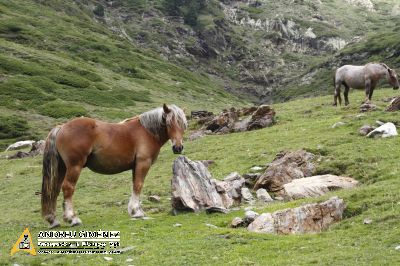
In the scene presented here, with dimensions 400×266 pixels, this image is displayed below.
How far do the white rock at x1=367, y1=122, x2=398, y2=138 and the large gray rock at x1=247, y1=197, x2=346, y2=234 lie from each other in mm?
13213

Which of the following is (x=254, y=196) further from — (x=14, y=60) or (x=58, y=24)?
(x=58, y=24)

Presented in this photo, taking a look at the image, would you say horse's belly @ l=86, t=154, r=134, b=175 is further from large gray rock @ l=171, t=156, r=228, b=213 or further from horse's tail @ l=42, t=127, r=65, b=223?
large gray rock @ l=171, t=156, r=228, b=213

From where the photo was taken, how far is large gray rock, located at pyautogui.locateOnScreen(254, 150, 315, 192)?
21516mm

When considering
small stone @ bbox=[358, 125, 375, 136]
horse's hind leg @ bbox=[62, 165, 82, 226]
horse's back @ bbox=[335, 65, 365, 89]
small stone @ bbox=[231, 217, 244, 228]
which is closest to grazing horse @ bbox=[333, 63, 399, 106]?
horse's back @ bbox=[335, 65, 365, 89]

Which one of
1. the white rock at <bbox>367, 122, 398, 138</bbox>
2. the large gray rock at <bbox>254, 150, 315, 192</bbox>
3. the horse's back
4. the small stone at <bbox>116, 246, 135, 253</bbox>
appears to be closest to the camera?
the small stone at <bbox>116, 246, 135, 253</bbox>

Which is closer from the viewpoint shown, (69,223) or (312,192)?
(69,223)

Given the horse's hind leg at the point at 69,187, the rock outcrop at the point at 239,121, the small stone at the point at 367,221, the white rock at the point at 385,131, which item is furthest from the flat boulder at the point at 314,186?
the rock outcrop at the point at 239,121

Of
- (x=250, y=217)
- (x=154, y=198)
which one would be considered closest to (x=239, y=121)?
(x=154, y=198)

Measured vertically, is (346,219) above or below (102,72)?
above

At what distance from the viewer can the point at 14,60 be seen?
104 meters

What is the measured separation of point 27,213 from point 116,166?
7.49 m

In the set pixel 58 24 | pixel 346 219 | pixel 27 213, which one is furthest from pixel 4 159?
pixel 58 24

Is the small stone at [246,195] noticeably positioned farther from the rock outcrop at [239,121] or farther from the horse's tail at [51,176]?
the rock outcrop at [239,121]

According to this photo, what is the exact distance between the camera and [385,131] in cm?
2680
